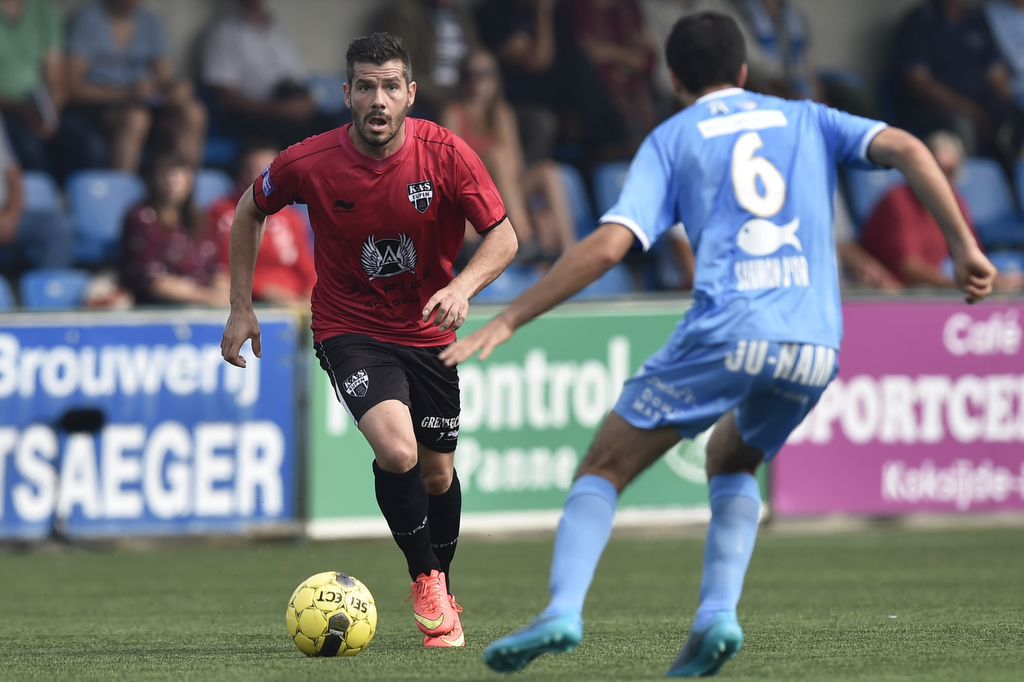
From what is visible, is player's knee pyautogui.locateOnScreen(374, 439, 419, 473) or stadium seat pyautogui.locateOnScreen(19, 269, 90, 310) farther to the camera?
stadium seat pyautogui.locateOnScreen(19, 269, 90, 310)

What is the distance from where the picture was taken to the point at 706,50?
4.20 metres

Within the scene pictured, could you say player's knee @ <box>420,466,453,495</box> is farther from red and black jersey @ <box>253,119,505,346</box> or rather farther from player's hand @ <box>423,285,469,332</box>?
player's hand @ <box>423,285,469,332</box>

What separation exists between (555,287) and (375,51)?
1.60 meters

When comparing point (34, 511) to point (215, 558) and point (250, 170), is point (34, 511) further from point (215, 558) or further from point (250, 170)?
point (250, 170)

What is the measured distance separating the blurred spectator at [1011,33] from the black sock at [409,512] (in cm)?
1110

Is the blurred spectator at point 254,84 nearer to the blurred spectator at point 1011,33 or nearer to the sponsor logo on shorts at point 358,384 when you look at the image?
the blurred spectator at point 1011,33

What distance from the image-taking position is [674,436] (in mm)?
A: 4035

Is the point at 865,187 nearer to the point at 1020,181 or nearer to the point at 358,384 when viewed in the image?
the point at 1020,181

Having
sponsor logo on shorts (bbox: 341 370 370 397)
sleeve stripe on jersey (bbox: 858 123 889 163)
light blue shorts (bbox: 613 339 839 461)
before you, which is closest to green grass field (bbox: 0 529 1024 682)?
light blue shorts (bbox: 613 339 839 461)

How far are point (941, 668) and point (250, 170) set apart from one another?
762 centimetres

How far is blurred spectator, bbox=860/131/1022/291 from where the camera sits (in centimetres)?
1148

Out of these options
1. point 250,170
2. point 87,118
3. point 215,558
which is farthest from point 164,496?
point 87,118

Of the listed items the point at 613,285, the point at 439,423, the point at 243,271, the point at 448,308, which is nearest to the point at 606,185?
the point at 613,285

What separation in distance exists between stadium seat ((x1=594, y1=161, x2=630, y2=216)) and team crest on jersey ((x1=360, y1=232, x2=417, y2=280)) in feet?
24.4
